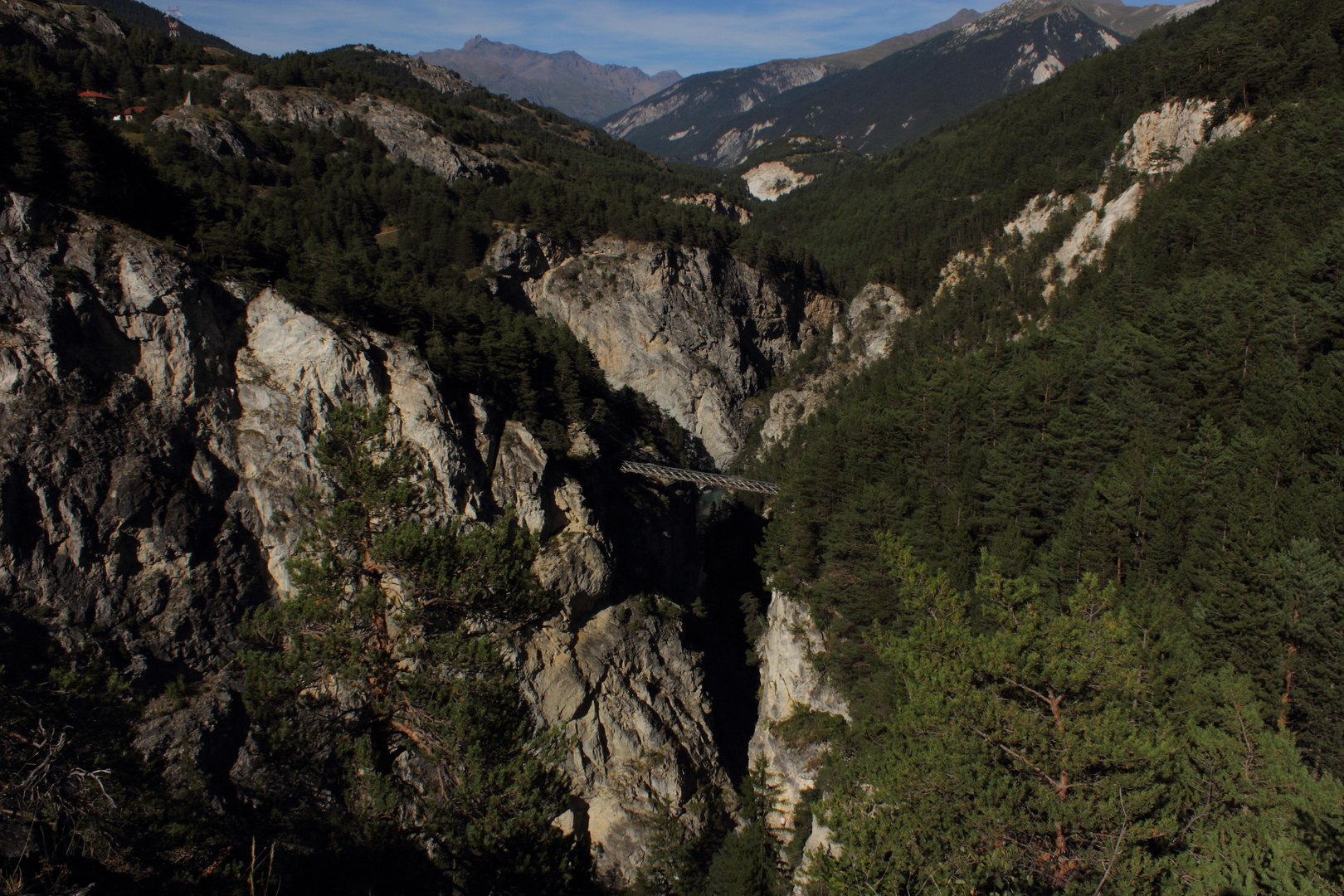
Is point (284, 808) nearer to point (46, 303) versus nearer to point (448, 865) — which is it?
point (448, 865)

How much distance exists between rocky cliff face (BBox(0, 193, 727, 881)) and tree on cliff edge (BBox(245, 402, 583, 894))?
11271mm

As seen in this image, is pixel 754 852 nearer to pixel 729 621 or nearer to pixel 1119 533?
pixel 1119 533

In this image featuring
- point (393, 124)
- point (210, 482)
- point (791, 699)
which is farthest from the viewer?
point (393, 124)

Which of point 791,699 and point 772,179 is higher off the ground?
point 772,179

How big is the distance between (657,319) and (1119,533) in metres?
52.3

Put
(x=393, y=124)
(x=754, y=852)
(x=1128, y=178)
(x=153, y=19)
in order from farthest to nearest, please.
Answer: (x=153, y=19) < (x=393, y=124) < (x=1128, y=178) < (x=754, y=852)

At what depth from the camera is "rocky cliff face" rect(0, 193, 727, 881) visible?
24.4 metres

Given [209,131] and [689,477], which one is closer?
[689,477]

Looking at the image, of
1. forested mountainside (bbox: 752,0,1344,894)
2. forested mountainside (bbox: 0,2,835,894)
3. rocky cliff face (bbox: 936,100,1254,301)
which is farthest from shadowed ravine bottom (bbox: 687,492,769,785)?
rocky cliff face (bbox: 936,100,1254,301)

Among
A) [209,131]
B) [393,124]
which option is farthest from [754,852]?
[393,124]

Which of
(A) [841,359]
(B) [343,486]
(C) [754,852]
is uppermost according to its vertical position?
(B) [343,486]

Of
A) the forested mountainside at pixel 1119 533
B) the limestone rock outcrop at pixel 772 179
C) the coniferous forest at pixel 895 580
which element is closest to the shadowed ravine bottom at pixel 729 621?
the coniferous forest at pixel 895 580

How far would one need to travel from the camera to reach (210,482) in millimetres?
28391

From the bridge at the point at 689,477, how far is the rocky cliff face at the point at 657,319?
21995mm
